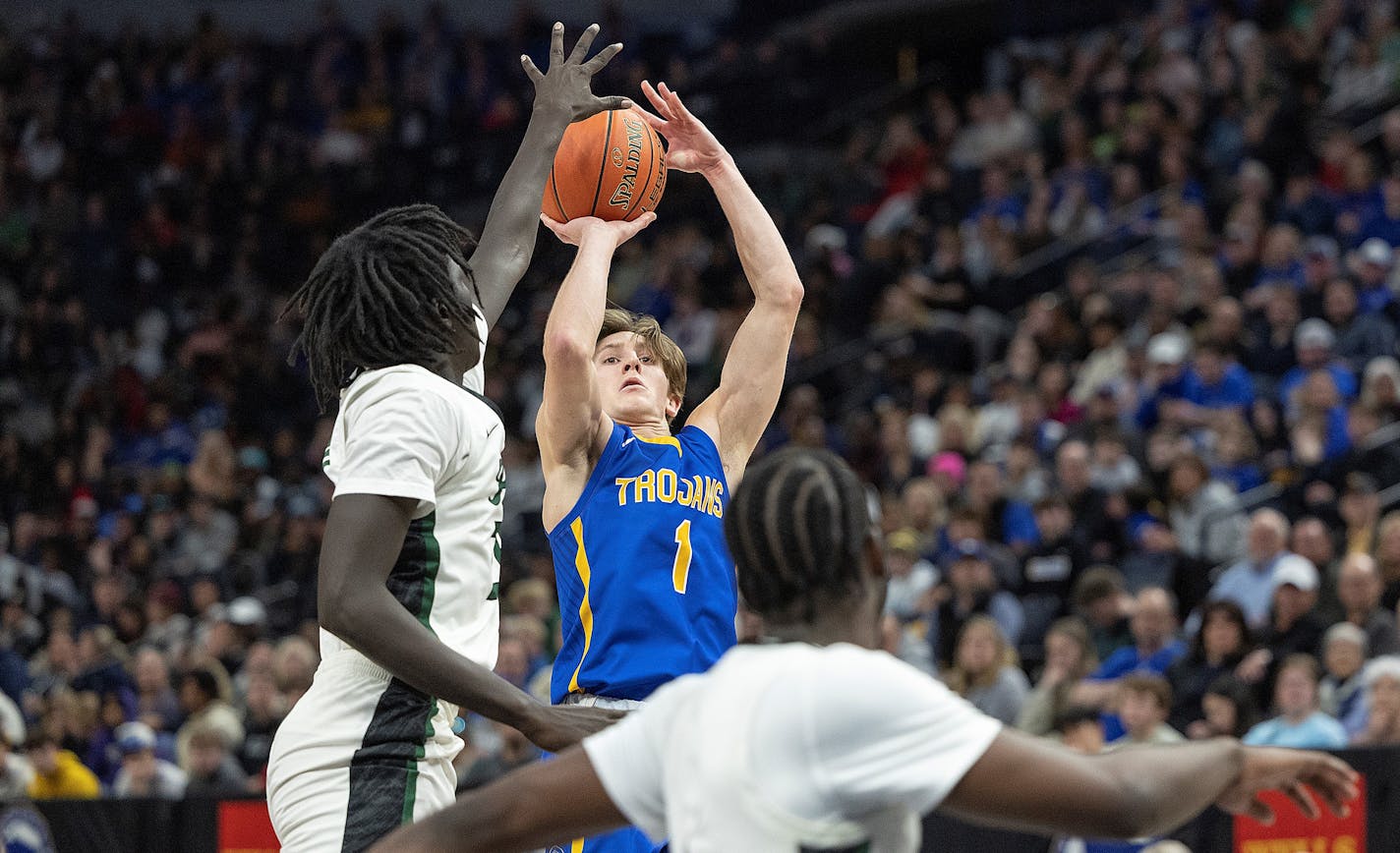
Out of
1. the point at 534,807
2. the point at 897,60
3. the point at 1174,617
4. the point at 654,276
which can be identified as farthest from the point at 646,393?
the point at 897,60

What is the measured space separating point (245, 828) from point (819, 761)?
236 inches

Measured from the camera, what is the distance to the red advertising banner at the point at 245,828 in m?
7.71

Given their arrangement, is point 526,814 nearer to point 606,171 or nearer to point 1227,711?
point 606,171

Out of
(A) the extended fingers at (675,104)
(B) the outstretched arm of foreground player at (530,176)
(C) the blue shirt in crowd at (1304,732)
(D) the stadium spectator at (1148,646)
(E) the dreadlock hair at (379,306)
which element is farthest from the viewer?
(D) the stadium spectator at (1148,646)

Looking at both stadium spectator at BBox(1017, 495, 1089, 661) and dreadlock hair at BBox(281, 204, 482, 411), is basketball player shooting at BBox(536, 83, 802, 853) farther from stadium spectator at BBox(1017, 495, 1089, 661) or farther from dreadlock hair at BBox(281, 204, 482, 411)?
stadium spectator at BBox(1017, 495, 1089, 661)

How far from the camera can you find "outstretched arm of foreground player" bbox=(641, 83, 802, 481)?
477 centimetres

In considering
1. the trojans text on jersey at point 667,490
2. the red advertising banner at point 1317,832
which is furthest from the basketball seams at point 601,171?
the red advertising banner at point 1317,832

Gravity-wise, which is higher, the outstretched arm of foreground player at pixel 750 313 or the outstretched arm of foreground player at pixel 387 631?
the outstretched arm of foreground player at pixel 750 313

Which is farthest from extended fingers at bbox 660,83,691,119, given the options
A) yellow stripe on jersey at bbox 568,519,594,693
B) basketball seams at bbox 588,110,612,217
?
yellow stripe on jersey at bbox 568,519,594,693

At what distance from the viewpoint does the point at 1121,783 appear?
2.36 meters

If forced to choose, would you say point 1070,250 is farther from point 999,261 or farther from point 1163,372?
point 1163,372

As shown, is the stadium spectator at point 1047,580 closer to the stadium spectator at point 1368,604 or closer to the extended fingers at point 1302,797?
the stadium spectator at point 1368,604

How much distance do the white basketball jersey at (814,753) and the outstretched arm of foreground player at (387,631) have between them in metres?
0.75

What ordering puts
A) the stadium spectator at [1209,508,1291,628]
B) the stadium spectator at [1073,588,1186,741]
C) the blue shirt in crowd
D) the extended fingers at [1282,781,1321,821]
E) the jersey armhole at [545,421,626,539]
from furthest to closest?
1. the stadium spectator at [1209,508,1291,628]
2. the stadium spectator at [1073,588,1186,741]
3. the blue shirt in crowd
4. the jersey armhole at [545,421,626,539]
5. the extended fingers at [1282,781,1321,821]
